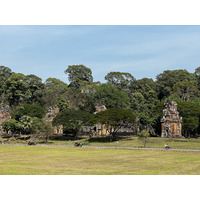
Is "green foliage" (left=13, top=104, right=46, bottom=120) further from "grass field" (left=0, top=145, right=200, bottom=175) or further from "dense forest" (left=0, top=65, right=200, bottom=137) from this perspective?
"grass field" (left=0, top=145, right=200, bottom=175)

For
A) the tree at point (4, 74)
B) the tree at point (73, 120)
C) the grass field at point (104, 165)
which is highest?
the tree at point (4, 74)

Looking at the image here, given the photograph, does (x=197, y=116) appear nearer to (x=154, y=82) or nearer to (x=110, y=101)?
(x=110, y=101)

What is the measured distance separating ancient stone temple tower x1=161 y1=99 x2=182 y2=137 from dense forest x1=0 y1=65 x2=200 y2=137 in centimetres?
270

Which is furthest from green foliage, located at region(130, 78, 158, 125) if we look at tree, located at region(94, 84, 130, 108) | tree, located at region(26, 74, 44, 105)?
tree, located at region(26, 74, 44, 105)

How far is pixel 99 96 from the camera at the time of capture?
102m

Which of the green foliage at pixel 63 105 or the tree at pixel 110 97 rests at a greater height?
the tree at pixel 110 97

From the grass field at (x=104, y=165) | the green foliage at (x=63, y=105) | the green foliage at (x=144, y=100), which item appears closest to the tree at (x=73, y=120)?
the green foliage at (x=63, y=105)

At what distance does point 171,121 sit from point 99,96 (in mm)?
32039

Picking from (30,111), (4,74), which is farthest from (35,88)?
(30,111)

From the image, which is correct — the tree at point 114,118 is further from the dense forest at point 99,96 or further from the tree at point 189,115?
the tree at point 189,115

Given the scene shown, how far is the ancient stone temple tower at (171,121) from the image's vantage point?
8000 cm

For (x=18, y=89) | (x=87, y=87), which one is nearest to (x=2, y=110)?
(x=18, y=89)

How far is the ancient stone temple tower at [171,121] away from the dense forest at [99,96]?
2.70m

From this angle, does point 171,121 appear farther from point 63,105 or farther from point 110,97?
point 63,105
